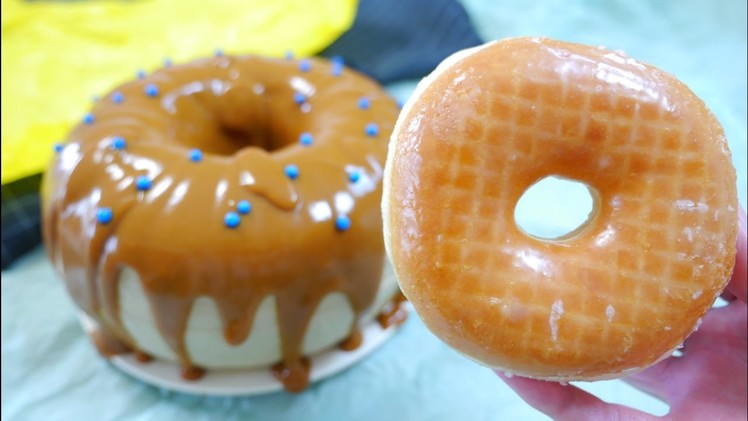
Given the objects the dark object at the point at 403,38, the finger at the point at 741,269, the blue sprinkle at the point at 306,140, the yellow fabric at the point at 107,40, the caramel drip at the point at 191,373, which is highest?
the finger at the point at 741,269

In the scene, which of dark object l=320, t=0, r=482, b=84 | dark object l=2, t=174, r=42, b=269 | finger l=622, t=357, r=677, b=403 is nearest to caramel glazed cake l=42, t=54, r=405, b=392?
dark object l=2, t=174, r=42, b=269

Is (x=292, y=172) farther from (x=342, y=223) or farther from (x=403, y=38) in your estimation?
(x=403, y=38)

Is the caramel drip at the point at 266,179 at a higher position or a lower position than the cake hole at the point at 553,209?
higher

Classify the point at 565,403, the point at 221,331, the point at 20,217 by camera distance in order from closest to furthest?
the point at 565,403, the point at 221,331, the point at 20,217

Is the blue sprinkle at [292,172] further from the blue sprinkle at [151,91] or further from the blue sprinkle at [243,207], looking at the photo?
the blue sprinkle at [151,91]

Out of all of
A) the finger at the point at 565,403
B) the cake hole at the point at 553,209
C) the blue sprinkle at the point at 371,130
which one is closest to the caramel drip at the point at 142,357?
the blue sprinkle at the point at 371,130

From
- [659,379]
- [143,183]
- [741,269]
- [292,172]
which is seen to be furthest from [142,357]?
[741,269]

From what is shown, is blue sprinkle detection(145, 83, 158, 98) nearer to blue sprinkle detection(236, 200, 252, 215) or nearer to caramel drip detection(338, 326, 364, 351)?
blue sprinkle detection(236, 200, 252, 215)
